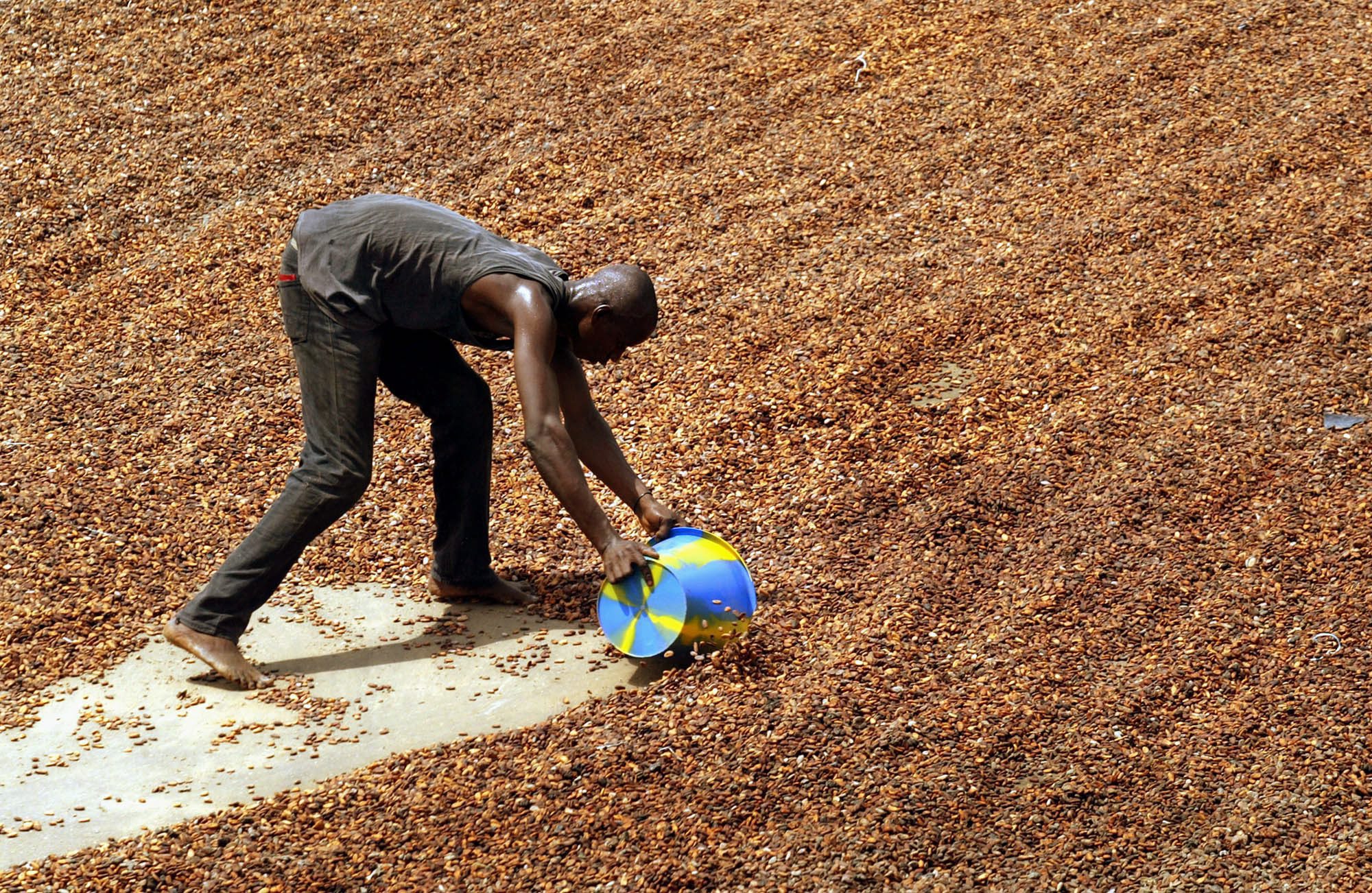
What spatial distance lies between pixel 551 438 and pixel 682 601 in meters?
0.59

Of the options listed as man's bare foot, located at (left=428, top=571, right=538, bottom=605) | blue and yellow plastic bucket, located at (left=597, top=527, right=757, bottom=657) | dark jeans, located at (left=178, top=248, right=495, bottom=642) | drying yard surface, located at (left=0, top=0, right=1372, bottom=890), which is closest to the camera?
drying yard surface, located at (left=0, top=0, right=1372, bottom=890)

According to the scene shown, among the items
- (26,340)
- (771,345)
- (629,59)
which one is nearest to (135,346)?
(26,340)

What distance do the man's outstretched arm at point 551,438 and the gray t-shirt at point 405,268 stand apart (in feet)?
0.49

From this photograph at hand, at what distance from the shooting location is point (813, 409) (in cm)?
555

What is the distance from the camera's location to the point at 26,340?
6.43 m

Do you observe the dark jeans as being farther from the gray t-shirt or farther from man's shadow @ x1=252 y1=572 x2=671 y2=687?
man's shadow @ x1=252 y1=572 x2=671 y2=687

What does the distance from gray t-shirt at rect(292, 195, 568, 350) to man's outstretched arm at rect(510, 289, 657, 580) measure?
5.9 inches

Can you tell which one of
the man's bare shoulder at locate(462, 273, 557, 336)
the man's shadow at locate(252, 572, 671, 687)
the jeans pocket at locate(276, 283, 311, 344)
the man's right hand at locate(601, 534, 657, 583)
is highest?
the jeans pocket at locate(276, 283, 311, 344)

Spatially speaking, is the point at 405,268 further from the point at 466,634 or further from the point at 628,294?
the point at 466,634

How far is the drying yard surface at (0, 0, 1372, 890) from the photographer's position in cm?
337

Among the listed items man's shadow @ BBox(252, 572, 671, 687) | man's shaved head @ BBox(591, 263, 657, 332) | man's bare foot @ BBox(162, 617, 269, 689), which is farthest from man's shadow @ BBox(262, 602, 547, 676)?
man's shaved head @ BBox(591, 263, 657, 332)

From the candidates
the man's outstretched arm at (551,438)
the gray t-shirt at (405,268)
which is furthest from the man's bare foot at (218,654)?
the man's outstretched arm at (551,438)

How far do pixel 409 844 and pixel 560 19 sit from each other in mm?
6610

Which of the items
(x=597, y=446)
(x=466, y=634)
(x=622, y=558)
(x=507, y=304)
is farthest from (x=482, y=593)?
(x=507, y=304)
